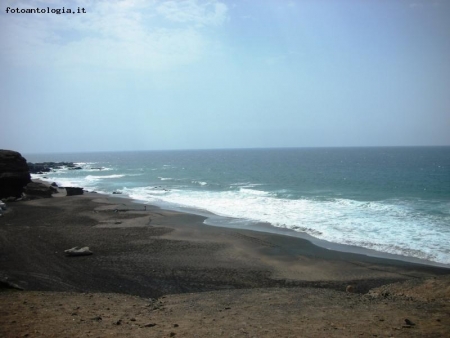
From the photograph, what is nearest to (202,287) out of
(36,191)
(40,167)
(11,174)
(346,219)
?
(346,219)

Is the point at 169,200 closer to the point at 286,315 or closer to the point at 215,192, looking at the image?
the point at 215,192

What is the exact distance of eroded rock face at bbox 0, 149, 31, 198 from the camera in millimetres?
37938

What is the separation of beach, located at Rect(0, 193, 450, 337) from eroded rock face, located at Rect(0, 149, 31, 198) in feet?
61.1

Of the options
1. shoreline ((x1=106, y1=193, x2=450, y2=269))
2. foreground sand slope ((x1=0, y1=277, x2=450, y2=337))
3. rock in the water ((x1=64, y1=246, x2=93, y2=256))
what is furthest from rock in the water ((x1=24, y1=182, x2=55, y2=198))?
foreground sand slope ((x1=0, y1=277, x2=450, y2=337))

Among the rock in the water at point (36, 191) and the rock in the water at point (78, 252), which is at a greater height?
the rock in the water at point (36, 191)

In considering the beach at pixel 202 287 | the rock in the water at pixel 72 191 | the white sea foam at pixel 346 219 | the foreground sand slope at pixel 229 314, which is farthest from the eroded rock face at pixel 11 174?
the foreground sand slope at pixel 229 314

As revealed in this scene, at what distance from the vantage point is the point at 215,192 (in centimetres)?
4416

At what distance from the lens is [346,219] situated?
25344 mm

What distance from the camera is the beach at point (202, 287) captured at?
8070 mm

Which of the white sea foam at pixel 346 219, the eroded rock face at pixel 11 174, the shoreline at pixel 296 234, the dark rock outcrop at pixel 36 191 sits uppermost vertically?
→ the eroded rock face at pixel 11 174

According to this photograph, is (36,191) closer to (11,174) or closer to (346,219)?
(11,174)

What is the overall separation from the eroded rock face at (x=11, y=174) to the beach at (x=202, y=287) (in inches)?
733

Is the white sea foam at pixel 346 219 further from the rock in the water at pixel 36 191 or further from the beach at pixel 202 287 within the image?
the rock in the water at pixel 36 191

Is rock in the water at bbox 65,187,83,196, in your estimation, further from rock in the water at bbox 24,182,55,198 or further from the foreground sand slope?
the foreground sand slope
